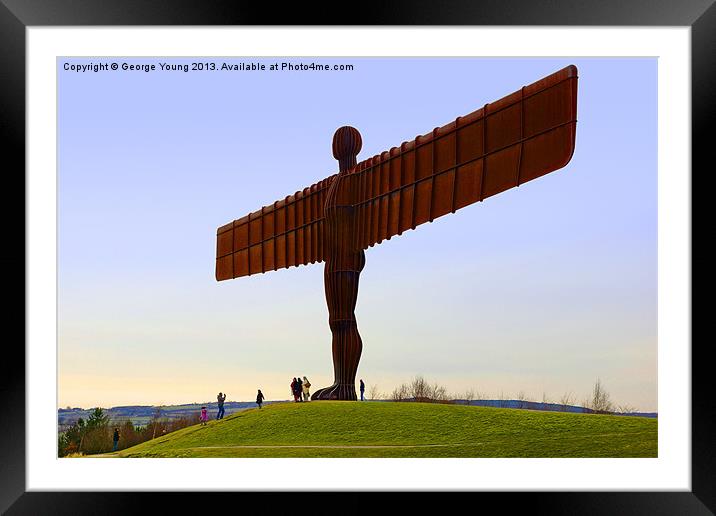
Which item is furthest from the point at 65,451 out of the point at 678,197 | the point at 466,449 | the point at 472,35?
the point at 678,197

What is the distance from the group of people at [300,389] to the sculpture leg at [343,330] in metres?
0.34

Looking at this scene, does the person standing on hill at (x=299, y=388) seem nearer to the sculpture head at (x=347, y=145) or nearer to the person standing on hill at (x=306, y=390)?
the person standing on hill at (x=306, y=390)

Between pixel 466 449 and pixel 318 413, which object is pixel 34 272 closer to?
pixel 318 413

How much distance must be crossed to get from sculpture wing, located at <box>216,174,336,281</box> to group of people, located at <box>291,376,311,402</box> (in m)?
1.92

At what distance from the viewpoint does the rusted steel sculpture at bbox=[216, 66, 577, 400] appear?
12.5 metres

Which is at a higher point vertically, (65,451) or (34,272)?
(34,272)

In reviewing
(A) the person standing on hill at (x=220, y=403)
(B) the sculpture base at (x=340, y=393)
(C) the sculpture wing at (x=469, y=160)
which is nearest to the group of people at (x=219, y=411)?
(A) the person standing on hill at (x=220, y=403)

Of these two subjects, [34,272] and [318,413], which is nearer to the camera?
[34,272]

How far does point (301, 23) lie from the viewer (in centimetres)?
1080

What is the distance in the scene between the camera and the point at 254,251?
1723 cm

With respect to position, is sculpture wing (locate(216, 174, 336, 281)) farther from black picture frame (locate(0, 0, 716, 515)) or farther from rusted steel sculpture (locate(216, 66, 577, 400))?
black picture frame (locate(0, 0, 716, 515))

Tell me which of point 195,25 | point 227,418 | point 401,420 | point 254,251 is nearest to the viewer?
point 195,25

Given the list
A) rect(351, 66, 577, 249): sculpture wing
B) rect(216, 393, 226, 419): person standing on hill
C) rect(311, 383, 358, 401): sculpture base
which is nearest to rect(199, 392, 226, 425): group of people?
rect(216, 393, 226, 419): person standing on hill

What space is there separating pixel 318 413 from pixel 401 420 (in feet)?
4.02
